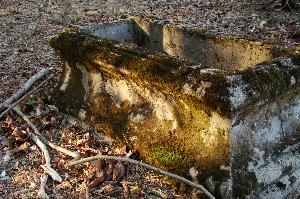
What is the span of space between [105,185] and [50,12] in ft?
24.7

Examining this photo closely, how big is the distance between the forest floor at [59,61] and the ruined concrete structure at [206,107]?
27 cm

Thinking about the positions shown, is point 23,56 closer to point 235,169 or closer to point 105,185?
point 105,185

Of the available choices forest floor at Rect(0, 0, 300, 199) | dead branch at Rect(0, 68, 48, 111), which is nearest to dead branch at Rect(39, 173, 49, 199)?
forest floor at Rect(0, 0, 300, 199)

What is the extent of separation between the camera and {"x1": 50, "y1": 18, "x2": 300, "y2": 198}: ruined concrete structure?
133 inches

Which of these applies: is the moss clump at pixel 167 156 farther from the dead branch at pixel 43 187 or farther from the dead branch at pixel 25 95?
the dead branch at pixel 25 95

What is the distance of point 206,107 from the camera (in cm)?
342

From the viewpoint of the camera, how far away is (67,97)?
16.6 ft

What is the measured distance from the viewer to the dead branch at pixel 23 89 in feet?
17.1

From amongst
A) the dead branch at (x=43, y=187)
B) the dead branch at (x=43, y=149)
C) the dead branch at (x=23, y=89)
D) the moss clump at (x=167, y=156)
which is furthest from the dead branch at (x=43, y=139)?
the moss clump at (x=167, y=156)

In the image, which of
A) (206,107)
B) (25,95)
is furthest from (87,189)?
(25,95)

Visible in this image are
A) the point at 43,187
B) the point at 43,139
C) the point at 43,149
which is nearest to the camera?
the point at 43,187

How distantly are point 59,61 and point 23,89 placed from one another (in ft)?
5.19

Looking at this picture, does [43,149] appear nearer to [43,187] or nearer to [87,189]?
[43,187]

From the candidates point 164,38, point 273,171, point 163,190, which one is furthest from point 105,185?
point 164,38
